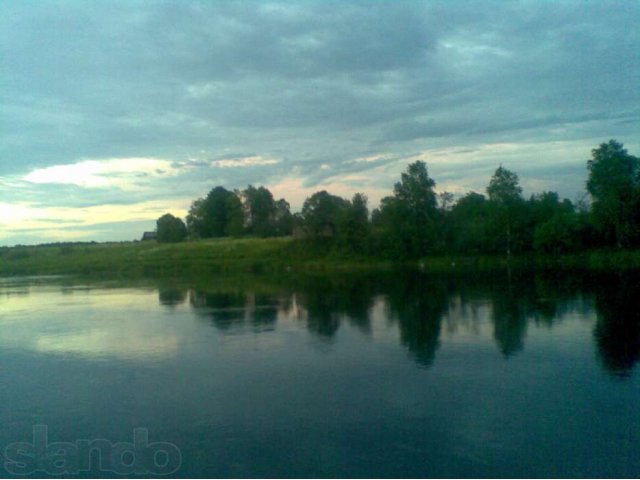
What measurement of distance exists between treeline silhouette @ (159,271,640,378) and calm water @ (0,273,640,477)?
0.16 metres

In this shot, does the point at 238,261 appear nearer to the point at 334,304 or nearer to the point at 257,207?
the point at 257,207

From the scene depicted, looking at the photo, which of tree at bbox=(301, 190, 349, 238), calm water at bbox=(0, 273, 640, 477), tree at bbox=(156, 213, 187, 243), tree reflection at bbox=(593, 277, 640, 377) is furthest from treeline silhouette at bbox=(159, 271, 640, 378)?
tree at bbox=(156, 213, 187, 243)

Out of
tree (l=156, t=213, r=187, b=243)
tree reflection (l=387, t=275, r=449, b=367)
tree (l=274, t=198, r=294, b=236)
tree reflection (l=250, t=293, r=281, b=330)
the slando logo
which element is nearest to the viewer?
the slando logo

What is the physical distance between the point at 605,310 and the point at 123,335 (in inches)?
717

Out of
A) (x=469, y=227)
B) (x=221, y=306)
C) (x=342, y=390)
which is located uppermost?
(x=469, y=227)

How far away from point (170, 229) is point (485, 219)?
48.7 m

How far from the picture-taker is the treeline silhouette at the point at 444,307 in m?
16.1

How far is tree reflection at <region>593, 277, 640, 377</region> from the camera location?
43.1ft

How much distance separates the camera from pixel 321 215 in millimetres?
65812

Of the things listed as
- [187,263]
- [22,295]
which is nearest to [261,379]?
[22,295]

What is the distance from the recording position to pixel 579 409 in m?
9.93

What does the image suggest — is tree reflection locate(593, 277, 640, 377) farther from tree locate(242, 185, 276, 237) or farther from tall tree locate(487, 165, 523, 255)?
tree locate(242, 185, 276, 237)

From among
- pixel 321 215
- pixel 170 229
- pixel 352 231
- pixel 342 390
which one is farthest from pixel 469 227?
pixel 342 390

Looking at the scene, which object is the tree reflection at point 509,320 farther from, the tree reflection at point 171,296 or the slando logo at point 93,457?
the tree reflection at point 171,296
